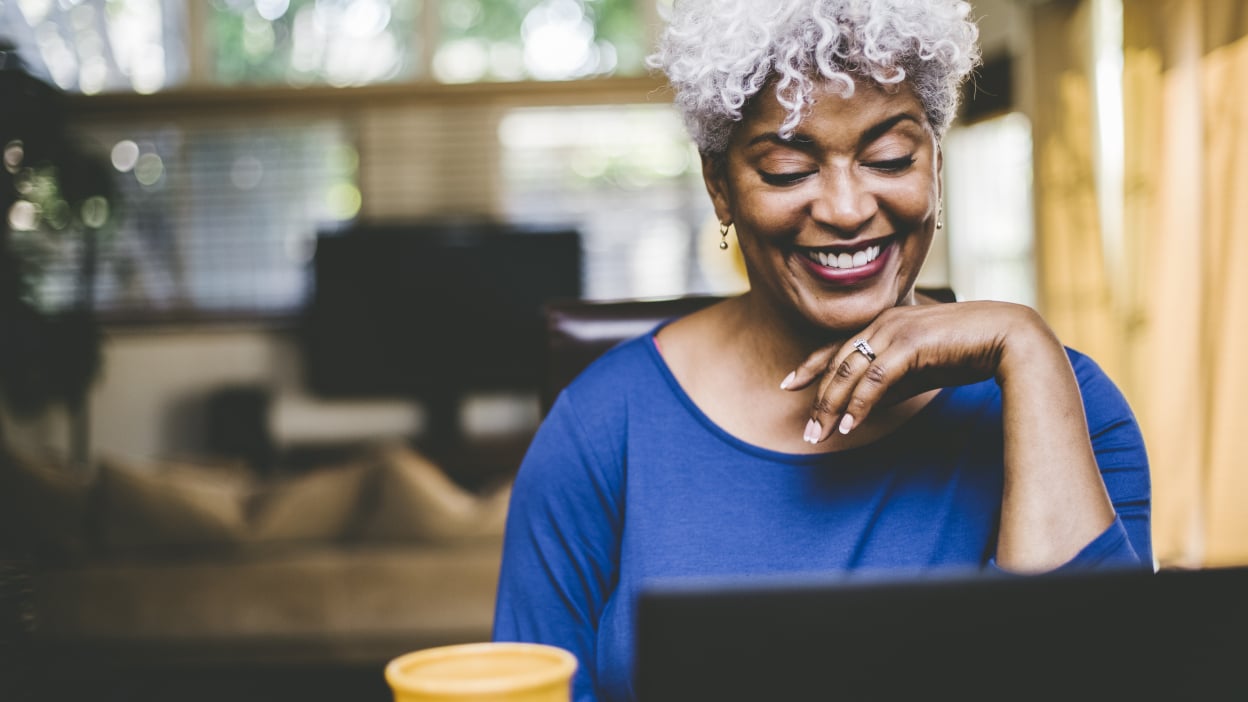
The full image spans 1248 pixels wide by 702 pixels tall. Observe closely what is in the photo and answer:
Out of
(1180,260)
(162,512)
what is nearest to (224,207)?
(162,512)

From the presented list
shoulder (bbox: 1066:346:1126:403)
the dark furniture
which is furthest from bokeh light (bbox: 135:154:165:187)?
shoulder (bbox: 1066:346:1126:403)

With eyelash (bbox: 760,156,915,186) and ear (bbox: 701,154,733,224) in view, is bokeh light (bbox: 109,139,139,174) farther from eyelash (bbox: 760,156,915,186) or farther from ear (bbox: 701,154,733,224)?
eyelash (bbox: 760,156,915,186)

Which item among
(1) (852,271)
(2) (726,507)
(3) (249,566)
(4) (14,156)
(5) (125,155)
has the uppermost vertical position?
(5) (125,155)

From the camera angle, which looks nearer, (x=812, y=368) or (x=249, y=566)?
(x=812, y=368)

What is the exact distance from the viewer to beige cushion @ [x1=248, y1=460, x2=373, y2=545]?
2.52 metres

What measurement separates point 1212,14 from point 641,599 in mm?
3136

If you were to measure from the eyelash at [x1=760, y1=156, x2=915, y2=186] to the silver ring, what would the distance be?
0.14 meters

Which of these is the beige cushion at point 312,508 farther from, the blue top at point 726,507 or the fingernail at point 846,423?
the fingernail at point 846,423

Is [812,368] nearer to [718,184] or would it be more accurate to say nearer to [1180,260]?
[718,184]

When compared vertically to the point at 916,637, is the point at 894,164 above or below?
above

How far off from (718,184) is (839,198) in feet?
0.52

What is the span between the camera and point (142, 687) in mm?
2535

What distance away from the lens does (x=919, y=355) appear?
85cm

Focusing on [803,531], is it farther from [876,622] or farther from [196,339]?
[196,339]
